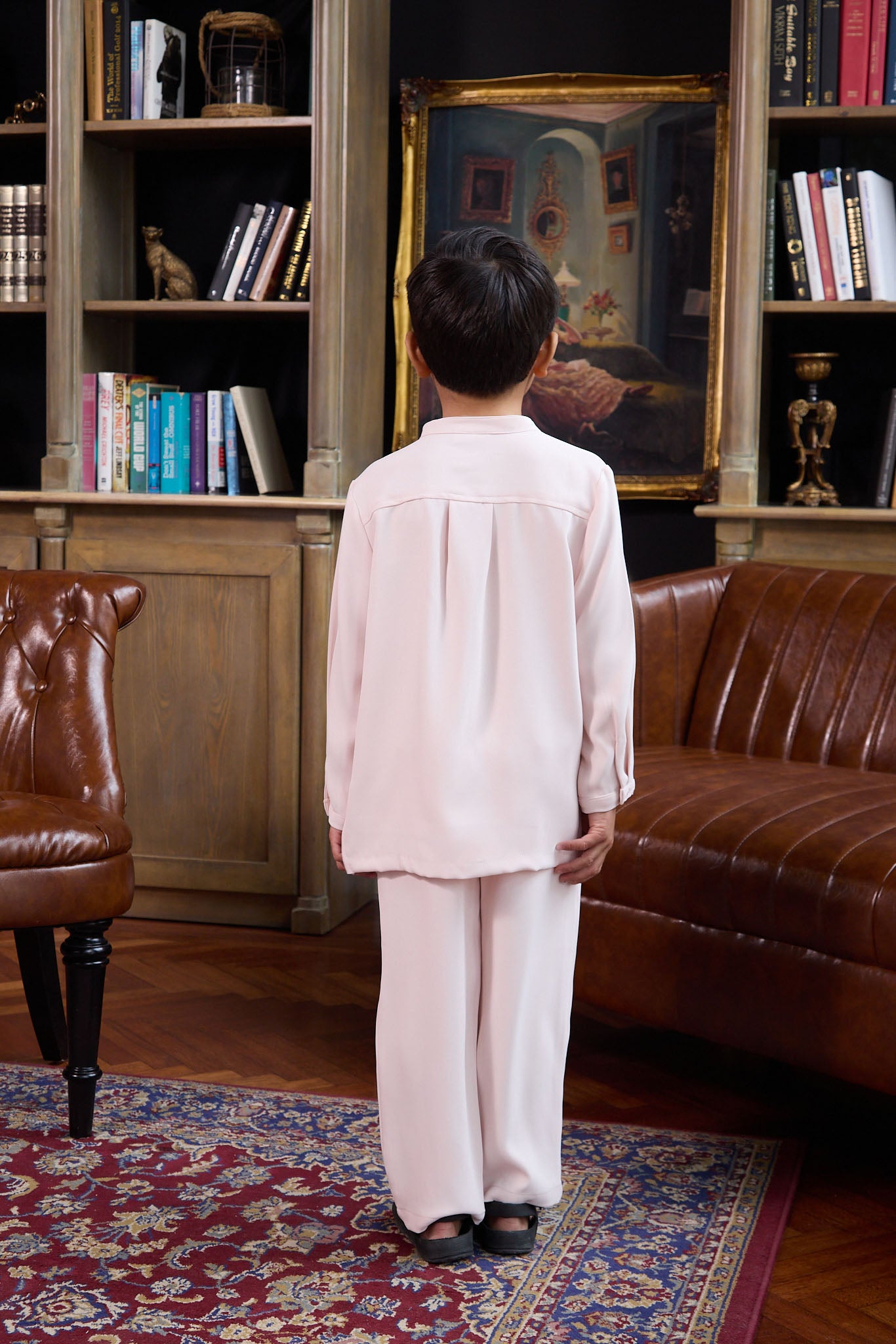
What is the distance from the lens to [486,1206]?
6.02 ft

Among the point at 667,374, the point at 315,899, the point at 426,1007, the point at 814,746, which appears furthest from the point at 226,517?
the point at 426,1007

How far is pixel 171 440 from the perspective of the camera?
3574 millimetres

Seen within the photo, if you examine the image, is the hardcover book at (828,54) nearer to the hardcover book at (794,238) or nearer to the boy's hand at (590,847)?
the hardcover book at (794,238)

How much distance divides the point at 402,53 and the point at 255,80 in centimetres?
49

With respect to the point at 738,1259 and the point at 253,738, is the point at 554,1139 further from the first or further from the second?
the point at 253,738

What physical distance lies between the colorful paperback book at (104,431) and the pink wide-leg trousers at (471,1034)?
2152 mm

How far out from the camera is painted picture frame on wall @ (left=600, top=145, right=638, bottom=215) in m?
3.60

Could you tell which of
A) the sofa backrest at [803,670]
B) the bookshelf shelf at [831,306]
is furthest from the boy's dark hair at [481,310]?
the bookshelf shelf at [831,306]

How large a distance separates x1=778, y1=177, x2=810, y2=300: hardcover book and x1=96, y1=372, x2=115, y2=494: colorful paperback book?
1.67 meters

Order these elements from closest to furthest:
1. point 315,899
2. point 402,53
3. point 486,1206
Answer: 1. point 486,1206
2. point 315,899
3. point 402,53

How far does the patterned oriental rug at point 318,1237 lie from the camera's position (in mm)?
1666

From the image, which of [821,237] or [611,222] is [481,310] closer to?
[821,237]

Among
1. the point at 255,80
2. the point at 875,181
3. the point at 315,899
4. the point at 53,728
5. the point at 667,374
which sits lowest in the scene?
the point at 315,899

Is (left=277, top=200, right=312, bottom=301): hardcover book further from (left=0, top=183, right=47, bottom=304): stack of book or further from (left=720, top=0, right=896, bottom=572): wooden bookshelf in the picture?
(left=720, top=0, right=896, bottom=572): wooden bookshelf
